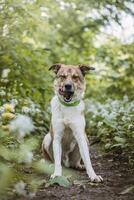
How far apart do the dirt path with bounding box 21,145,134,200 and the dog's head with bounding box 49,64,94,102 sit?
1.05 meters

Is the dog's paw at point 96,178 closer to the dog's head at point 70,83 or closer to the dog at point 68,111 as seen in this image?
the dog at point 68,111

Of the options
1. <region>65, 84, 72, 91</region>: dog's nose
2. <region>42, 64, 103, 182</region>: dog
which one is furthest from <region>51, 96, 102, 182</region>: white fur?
<region>65, 84, 72, 91</region>: dog's nose

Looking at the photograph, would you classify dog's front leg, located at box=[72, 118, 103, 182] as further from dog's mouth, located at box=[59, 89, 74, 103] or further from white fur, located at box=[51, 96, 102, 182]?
dog's mouth, located at box=[59, 89, 74, 103]

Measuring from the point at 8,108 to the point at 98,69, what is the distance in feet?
36.1

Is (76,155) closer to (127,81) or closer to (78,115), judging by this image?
(78,115)

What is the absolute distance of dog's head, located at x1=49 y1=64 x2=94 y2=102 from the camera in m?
6.20

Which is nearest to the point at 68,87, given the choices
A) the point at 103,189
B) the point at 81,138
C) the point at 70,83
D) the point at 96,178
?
the point at 70,83

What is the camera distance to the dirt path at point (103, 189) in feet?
16.6

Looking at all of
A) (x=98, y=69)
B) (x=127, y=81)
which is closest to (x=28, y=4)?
(x=127, y=81)

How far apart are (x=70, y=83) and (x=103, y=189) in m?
1.44

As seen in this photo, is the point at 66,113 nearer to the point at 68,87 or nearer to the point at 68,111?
the point at 68,111

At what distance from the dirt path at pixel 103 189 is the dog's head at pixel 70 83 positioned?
3.44 feet

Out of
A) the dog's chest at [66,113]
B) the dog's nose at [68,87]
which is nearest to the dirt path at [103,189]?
the dog's chest at [66,113]

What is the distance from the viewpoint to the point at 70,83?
6168 mm
